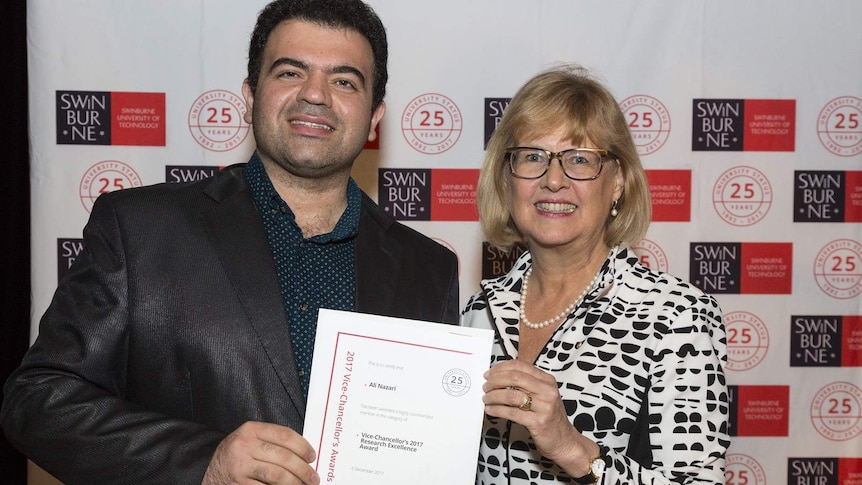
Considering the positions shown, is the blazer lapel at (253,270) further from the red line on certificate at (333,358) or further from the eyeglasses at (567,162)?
the eyeglasses at (567,162)

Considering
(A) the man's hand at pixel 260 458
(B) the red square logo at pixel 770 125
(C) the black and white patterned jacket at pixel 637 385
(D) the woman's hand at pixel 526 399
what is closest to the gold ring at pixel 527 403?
(D) the woman's hand at pixel 526 399

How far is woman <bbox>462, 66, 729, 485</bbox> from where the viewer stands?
209 cm

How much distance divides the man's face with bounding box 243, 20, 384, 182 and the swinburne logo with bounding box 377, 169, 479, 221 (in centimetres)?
143

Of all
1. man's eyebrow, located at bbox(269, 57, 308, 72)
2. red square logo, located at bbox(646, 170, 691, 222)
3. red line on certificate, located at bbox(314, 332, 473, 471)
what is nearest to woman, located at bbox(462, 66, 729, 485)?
red line on certificate, located at bbox(314, 332, 473, 471)

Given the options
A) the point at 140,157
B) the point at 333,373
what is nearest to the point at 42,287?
the point at 140,157

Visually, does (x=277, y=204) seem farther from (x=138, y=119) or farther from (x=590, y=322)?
(x=138, y=119)

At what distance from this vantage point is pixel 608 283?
7.73 ft

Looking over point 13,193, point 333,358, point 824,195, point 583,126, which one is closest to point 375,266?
point 333,358

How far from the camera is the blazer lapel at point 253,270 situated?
191 centimetres

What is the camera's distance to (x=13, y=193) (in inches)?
142

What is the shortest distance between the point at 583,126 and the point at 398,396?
1046 millimetres

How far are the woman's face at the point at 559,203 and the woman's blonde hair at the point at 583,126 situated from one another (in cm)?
4

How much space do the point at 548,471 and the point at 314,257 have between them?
89cm

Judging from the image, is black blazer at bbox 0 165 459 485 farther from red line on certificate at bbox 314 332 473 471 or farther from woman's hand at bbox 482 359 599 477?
woman's hand at bbox 482 359 599 477
